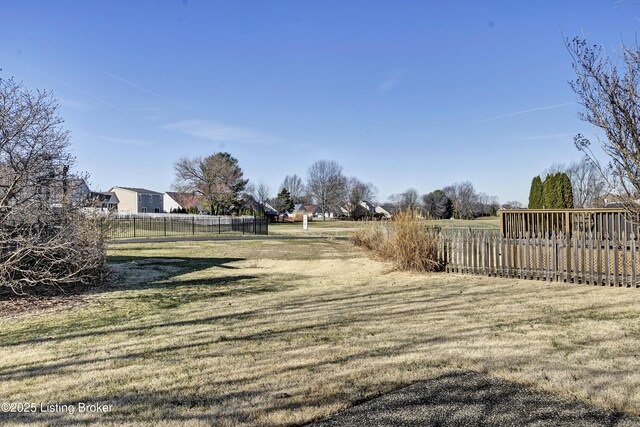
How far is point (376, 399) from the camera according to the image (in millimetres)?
3418

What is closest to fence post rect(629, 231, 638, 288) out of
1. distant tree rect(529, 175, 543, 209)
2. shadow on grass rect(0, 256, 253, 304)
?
shadow on grass rect(0, 256, 253, 304)

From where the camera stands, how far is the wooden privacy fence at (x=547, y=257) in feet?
29.3

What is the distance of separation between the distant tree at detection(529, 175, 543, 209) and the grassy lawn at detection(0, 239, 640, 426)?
12.2m

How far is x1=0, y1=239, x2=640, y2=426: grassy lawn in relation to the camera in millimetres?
3447

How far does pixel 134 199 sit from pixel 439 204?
51.9 m

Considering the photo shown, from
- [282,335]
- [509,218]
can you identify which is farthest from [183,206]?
[282,335]

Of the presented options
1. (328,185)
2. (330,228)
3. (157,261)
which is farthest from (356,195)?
(157,261)

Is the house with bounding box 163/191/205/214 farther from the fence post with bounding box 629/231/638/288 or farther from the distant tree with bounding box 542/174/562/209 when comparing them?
the fence post with bounding box 629/231/638/288

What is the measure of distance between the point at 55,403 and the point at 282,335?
249 cm

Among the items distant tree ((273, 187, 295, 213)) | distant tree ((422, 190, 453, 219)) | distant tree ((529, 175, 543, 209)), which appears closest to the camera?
distant tree ((529, 175, 543, 209))

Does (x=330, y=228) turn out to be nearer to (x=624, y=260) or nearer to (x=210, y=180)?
(x=210, y=180)

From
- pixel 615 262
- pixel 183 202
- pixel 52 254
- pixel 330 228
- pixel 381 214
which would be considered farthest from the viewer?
pixel 183 202

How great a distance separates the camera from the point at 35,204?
8.36 meters

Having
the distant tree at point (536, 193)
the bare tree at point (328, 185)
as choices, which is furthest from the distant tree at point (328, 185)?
the distant tree at point (536, 193)
